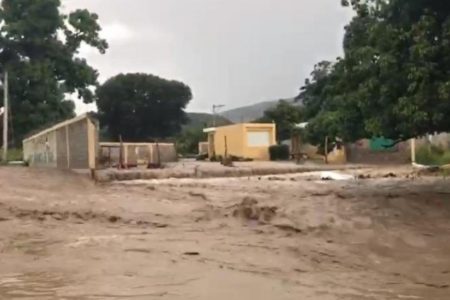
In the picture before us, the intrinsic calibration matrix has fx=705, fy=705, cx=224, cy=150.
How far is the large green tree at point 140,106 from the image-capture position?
66562 millimetres

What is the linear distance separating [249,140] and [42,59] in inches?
607

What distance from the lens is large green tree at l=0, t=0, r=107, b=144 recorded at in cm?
4678

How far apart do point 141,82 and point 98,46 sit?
1863cm

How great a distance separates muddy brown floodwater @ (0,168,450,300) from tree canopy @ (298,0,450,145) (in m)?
1.85

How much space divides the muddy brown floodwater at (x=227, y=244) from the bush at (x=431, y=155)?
1657cm

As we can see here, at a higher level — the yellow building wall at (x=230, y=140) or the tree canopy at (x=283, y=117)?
the tree canopy at (x=283, y=117)

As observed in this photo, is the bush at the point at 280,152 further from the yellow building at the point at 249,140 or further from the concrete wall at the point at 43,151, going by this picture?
the concrete wall at the point at 43,151

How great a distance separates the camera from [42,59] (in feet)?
160

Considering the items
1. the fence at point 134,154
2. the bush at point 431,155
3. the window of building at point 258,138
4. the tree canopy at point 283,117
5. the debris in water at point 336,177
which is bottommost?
the debris in water at point 336,177

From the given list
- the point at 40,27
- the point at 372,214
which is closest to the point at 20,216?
the point at 372,214

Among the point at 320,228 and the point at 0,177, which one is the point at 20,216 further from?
the point at 0,177

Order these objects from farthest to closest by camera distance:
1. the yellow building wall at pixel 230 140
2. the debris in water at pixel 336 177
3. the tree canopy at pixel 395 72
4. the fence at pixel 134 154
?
the yellow building wall at pixel 230 140 < the fence at pixel 134 154 < the debris in water at pixel 336 177 < the tree canopy at pixel 395 72

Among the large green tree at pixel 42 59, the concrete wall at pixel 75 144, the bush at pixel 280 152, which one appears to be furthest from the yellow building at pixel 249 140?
the concrete wall at pixel 75 144

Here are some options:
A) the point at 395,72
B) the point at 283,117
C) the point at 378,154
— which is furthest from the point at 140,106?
the point at 395,72
